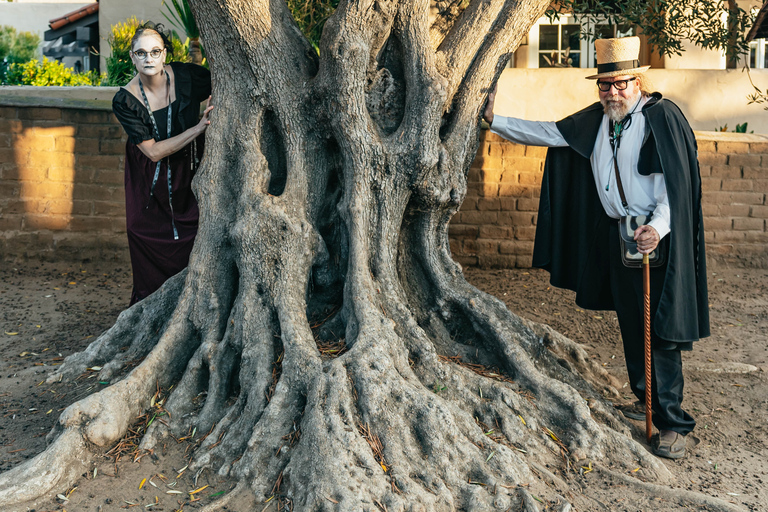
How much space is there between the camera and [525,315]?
6.47m

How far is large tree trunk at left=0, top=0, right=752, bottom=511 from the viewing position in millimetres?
3416

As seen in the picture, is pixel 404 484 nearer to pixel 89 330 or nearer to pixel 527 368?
pixel 527 368

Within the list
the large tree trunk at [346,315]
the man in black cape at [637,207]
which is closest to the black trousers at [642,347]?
the man in black cape at [637,207]

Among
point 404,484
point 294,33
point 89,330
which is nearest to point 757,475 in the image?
point 404,484

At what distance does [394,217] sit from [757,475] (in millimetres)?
2457

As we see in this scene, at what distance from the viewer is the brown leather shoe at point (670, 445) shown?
3.95 meters

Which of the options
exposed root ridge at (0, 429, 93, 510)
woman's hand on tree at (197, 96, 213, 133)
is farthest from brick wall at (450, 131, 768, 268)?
exposed root ridge at (0, 429, 93, 510)

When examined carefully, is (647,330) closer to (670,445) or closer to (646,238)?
(646,238)

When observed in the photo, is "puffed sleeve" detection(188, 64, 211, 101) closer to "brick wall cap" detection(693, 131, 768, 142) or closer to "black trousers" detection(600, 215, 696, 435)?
"black trousers" detection(600, 215, 696, 435)

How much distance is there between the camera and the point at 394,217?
14.3ft

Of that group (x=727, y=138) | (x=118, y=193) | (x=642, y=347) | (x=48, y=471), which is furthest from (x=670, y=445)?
(x=118, y=193)

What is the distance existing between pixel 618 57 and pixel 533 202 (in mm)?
3676

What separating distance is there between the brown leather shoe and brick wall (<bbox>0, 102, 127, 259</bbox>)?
573 cm

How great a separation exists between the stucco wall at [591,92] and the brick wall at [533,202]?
2.24m
